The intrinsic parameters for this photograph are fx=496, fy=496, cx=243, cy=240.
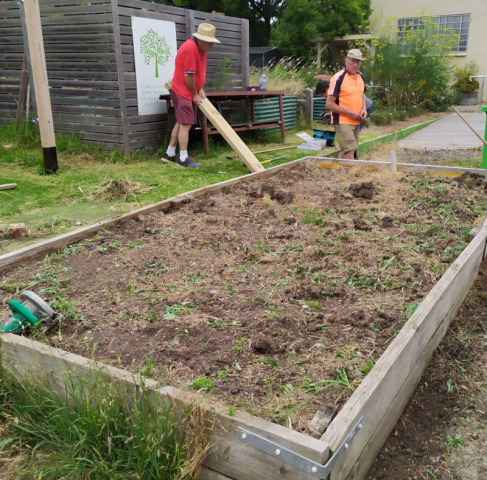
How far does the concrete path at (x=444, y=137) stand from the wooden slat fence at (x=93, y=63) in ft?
16.9

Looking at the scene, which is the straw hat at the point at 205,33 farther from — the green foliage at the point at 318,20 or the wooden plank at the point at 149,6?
the green foliage at the point at 318,20

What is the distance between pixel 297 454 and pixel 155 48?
25.6 ft

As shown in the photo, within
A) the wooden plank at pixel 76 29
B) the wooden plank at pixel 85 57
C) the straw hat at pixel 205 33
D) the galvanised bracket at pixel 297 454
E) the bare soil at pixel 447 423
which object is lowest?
the bare soil at pixel 447 423

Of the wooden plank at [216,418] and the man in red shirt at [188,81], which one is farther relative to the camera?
the man in red shirt at [188,81]

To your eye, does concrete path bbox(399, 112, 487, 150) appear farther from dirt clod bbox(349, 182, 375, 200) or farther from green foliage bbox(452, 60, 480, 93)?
green foliage bbox(452, 60, 480, 93)

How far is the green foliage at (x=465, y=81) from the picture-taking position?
67.4 feet

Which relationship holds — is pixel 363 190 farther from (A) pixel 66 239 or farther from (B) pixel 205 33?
(B) pixel 205 33

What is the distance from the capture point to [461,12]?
2245cm

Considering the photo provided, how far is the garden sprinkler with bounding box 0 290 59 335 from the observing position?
7.96 ft

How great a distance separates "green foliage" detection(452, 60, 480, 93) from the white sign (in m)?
15.6

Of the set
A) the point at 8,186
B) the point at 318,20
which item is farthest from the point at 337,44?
the point at 8,186

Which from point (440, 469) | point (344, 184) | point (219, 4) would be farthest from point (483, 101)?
point (440, 469)

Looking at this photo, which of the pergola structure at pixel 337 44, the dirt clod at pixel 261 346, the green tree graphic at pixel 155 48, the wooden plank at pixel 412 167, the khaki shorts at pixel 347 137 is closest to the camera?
the dirt clod at pixel 261 346

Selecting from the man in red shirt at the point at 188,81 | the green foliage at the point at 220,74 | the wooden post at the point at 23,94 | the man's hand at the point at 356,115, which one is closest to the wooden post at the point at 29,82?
the wooden post at the point at 23,94
